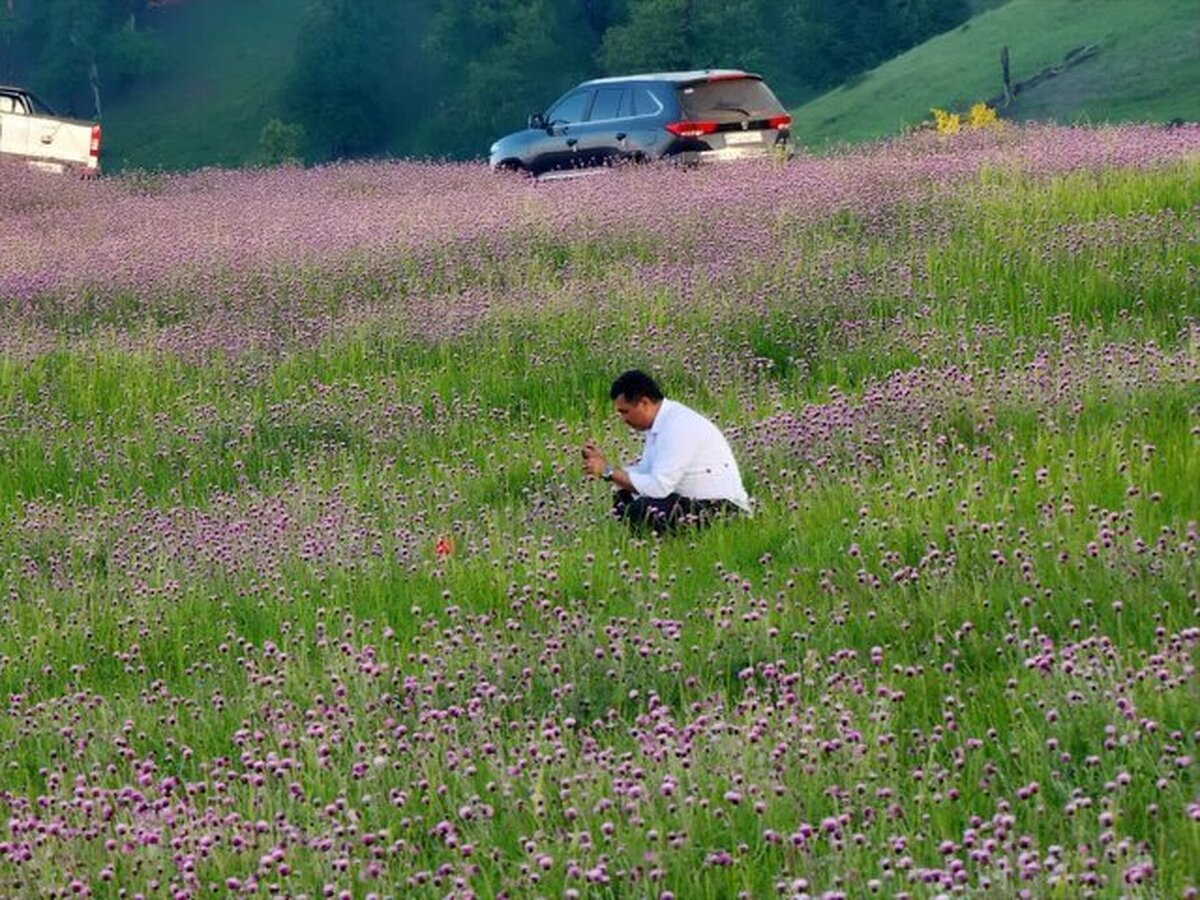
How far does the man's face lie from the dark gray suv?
581 inches

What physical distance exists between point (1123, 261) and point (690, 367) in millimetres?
3308

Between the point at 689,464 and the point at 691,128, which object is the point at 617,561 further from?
the point at 691,128

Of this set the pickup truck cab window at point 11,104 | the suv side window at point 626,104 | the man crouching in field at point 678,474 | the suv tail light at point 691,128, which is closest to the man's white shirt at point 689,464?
the man crouching in field at point 678,474

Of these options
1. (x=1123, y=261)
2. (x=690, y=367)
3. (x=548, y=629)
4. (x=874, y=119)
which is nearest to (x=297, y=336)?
(x=690, y=367)

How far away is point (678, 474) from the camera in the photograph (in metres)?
8.20

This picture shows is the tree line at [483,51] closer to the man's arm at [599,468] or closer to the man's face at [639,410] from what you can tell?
the man's face at [639,410]

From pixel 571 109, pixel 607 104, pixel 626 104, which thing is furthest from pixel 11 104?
pixel 626 104

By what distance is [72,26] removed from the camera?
91375 millimetres

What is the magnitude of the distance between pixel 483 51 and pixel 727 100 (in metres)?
56.9

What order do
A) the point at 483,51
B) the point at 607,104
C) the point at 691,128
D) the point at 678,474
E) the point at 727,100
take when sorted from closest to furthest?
the point at 678,474 → the point at 691,128 → the point at 727,100 → the point at 607,104 → the point at 483,51

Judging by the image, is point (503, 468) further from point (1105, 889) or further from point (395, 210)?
point (395, 210)

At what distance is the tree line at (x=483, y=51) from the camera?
6981 centimetres

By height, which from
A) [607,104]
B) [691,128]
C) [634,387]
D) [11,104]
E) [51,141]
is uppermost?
[11,104]

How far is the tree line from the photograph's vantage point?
69.8 m
